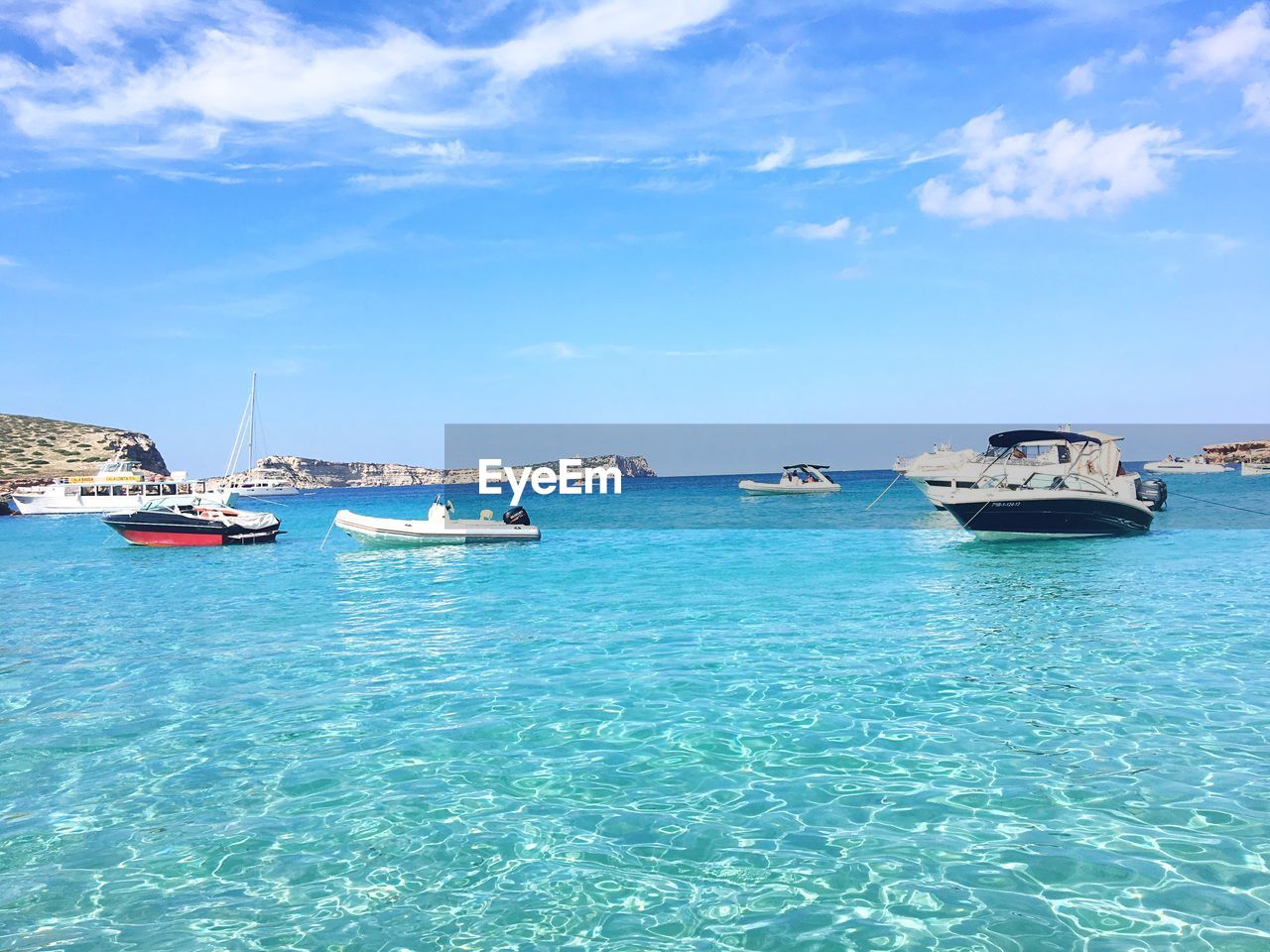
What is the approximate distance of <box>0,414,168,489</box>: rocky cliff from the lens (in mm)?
102750

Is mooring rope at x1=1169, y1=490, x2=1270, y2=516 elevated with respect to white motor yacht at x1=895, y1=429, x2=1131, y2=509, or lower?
lower

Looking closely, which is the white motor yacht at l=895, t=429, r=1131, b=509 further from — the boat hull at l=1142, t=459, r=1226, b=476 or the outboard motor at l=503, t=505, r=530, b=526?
the boat hull at l=1142, t=459, r=1226, b=476

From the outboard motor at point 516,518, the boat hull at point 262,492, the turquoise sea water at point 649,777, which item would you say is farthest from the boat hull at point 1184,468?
the boat hull at point 262,492

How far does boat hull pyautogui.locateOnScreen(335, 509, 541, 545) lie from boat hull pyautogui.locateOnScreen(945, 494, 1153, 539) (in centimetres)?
1987

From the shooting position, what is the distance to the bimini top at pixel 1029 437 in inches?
1372

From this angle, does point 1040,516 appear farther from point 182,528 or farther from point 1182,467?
point 1182,467

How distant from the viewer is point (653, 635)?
54.1ft

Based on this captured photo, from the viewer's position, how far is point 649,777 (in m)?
8.55

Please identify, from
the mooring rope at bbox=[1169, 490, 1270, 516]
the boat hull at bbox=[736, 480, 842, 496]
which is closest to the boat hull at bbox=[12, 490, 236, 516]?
the boat hull at bbox=[736, 480, 842, 496]

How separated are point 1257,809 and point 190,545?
4496cm

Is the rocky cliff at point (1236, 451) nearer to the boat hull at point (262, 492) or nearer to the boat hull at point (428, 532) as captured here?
the boat hull at point (428, 532)

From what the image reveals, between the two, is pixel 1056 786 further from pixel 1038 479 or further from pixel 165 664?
pixel 1038 479

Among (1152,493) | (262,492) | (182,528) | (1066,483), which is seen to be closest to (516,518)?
(182,528)

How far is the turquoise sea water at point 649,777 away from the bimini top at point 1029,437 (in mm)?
15729
